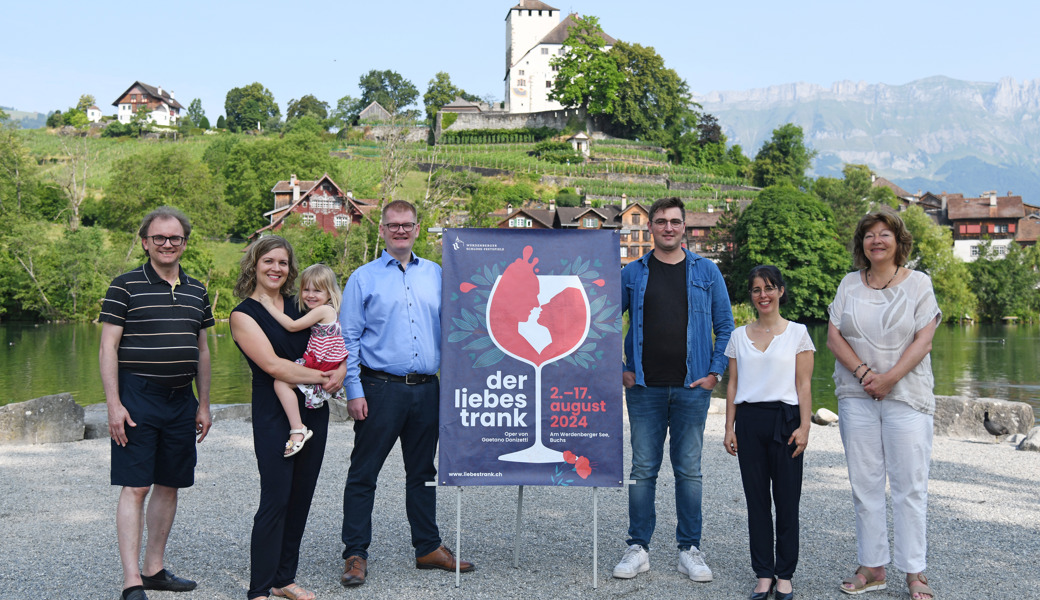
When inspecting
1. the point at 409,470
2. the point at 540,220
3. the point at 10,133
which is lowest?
the point at 409,470

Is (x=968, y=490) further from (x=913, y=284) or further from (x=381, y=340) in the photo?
(x=381, y=340)

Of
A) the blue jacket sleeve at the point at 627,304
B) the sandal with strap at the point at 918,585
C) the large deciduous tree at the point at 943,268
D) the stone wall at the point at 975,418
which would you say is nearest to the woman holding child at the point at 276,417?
the blue jacket sleeve at the point at 627,304

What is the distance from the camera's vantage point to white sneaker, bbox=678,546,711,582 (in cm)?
520

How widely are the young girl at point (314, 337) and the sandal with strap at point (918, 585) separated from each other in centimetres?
388

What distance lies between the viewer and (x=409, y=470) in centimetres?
548

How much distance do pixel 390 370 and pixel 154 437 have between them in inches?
58.7

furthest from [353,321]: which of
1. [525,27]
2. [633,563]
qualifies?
[525,27]

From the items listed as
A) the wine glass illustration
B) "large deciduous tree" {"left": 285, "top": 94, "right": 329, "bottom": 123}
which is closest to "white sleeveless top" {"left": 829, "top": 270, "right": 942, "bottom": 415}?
the wine glass illustration

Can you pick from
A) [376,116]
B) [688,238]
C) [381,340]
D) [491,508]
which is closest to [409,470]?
[381,340]

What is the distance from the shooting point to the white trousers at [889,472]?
4930 millimetres

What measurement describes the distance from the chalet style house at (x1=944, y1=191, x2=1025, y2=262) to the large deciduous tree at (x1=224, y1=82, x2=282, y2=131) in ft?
318

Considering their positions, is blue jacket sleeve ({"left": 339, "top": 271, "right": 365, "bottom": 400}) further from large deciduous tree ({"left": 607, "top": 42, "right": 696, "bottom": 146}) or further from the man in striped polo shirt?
large deciduous tree ({"left": 607, "top": 42, "right": 696, "bottom": 146})

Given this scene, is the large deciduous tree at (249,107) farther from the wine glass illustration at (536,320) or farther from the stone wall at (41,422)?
the wine glass illustration at (536,320)

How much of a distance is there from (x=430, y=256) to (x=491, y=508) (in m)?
30.3
